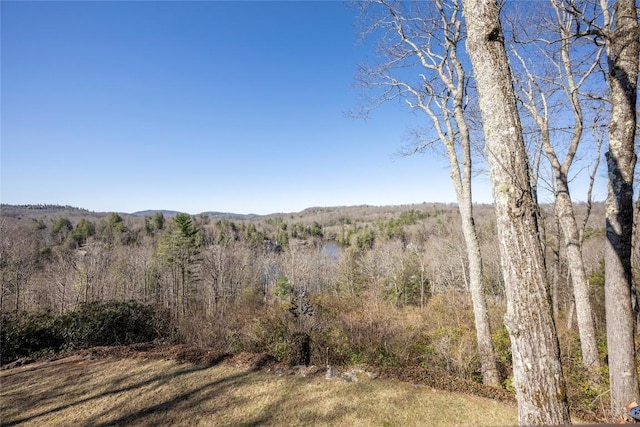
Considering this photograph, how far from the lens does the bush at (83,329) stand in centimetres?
864

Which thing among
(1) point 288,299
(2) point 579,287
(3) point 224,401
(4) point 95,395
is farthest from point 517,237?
(1) point 288,299

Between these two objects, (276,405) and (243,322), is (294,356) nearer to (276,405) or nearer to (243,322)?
(276,405)

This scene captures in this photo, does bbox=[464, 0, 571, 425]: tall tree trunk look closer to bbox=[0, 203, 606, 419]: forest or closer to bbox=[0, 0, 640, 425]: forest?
bbox=[0, 0, 640, 425]: forest

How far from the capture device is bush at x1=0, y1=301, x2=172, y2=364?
28.3 feet

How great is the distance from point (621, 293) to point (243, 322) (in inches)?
359

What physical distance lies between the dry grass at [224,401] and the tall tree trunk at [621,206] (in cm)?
163

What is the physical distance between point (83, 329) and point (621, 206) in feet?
43.7

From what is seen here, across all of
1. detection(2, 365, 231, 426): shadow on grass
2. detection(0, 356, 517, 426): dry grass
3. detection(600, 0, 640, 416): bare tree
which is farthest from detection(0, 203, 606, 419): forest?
detection(2, 365, 231, 426): shadow on grass

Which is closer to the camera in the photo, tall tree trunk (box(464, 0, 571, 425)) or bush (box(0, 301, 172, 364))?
tall tree trunk (box(464, 0, 571, 425))

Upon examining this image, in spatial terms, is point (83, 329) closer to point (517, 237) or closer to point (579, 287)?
point (517, 237)

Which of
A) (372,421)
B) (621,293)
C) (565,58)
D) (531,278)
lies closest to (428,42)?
(565,58)

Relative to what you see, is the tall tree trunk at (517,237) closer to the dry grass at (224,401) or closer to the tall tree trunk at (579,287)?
the dry grass at (224,401)

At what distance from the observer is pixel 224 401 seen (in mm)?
4977

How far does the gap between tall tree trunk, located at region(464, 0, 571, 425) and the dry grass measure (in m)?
2.76
